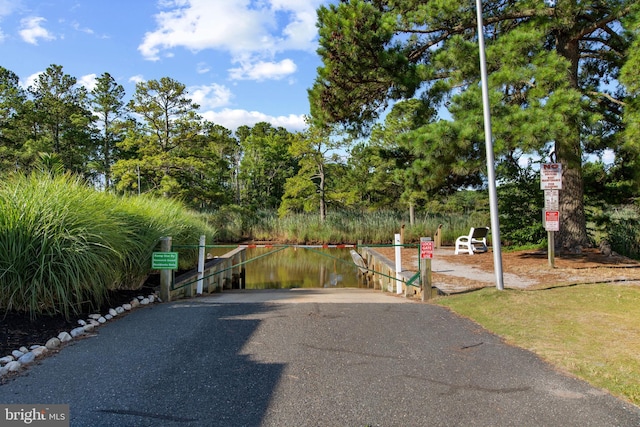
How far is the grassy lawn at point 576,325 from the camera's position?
409cm

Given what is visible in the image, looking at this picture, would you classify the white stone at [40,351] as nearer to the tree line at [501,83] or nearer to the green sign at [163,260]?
the green sign at [163,260]

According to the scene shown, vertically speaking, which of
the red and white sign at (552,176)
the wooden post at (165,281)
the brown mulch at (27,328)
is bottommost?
the brown mulch at (27,328)

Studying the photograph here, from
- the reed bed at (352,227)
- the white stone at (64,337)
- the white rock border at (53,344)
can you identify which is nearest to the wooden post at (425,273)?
the white rock border at (53,344)

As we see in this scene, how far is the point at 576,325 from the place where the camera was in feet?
18.9

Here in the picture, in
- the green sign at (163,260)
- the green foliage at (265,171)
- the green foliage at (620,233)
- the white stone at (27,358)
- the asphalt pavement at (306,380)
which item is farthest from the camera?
the green foliage at (265,171)

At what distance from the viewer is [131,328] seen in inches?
222

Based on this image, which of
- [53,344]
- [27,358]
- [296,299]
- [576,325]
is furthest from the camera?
[296,299]

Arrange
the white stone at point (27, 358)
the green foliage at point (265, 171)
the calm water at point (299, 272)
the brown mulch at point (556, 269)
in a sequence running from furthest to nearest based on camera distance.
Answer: the green foliage at point (265, 171) → the calm water at point (299, 272) → the brown mulch at point (556, 269) → the white stone at point (27, 358)

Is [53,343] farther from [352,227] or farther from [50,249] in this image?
[352,227]

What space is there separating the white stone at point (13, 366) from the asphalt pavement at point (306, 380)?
0.13 meters

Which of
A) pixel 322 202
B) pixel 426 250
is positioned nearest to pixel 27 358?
pixel 426 250

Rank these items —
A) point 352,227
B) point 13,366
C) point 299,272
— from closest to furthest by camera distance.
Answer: point 13,366, point 299,272, point 352,227

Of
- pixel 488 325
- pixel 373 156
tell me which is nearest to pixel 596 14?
pixel 488 325

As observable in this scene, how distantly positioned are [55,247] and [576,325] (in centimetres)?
645
